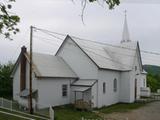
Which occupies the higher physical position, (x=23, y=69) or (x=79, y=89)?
(x=23, y=69)

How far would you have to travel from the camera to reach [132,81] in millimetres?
39969

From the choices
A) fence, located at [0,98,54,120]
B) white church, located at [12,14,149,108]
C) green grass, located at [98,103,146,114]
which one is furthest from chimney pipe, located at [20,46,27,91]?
green grass, located at [98,103,146,114]

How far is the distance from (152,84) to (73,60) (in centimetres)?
3609

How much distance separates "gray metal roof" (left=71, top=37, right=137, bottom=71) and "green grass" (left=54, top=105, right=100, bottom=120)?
599 centimetres

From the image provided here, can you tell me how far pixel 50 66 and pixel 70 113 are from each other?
21.4 feet

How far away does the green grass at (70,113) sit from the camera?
24.8 meters

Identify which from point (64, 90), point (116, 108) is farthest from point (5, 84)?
point (116, 108)

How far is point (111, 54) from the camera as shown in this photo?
4228 centimetres

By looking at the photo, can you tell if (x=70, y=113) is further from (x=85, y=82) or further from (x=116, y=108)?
(x=116, y=108)

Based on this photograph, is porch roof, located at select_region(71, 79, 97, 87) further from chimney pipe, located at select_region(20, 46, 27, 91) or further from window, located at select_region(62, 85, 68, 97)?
chimney pipe, located at select_region(20, 46, 27, 91)

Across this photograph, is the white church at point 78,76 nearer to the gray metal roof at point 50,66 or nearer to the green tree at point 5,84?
the gray metal roof at point 50,66

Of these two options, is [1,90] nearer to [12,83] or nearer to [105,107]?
[12,83]

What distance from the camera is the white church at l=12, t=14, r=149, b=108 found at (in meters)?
29.7

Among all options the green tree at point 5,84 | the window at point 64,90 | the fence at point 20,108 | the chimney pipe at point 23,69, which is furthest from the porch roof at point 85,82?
the green tree at point 5,84
